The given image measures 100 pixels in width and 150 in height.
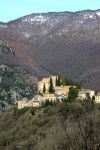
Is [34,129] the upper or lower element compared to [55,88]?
lower

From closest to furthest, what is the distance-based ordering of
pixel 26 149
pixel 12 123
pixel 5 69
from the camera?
pixel 26 149
pixel 12 123
pixel 5 69

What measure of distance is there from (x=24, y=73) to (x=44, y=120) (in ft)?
319

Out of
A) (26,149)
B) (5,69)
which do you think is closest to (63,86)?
(26,149)

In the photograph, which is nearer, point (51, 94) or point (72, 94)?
point (72, 94)

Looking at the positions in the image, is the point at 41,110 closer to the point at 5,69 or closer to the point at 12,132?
the point at 12,132

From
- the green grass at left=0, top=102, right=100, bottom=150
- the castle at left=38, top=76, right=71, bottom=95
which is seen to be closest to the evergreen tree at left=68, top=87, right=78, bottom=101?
the castle at left=38, top=76, right=71, bottom=95

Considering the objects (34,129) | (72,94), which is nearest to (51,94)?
(72,94)

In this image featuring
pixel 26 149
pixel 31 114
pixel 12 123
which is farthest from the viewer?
pixel 12 123

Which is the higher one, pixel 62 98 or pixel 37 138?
pixel 62 98

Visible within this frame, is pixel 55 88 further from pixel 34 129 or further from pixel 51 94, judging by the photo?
pixel 34 129

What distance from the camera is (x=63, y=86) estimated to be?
7981 centimetres

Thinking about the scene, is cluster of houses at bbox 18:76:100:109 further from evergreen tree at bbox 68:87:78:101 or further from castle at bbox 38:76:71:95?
evergreen tree at bbox 68:87:78:101

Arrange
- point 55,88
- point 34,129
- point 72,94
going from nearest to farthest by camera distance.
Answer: point 34,129, point 72,94, point 55,88

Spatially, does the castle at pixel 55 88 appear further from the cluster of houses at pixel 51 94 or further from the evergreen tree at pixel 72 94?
the evergreen tree at pixel 72 94
